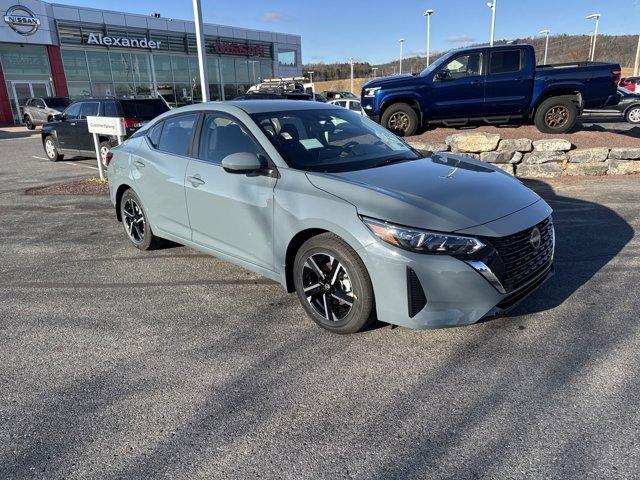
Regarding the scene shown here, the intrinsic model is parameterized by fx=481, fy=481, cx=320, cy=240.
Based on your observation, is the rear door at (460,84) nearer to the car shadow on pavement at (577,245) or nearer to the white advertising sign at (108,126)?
the car shadow on pavement at (577,245)

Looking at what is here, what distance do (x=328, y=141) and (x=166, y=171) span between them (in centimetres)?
169

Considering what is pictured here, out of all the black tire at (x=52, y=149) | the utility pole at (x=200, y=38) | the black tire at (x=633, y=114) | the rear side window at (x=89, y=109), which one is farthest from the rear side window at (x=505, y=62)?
the black tire at (x=633, y=114)

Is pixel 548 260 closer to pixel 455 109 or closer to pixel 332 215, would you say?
pixel 332 215

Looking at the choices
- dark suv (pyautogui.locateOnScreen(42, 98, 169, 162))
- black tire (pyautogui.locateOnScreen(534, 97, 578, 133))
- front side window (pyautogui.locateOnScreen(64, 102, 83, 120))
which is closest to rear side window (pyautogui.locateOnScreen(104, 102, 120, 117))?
dark suv (pyautogui.locateOnScreen(42, 98, 169, 162))

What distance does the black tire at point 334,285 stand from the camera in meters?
3.26

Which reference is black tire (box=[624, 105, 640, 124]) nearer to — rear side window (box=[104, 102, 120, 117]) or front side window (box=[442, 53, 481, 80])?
front side window (box=[442, 53, 481, 80])

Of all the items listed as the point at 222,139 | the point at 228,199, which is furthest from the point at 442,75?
the point at 228,199

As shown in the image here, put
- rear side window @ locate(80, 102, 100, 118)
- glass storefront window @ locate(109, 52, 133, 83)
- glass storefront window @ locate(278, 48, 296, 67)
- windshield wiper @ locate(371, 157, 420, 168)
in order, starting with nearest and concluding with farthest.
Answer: windshield wiper @ locate(371, 157, 420, 168) → rear side window @ locate(80, 102, 100, 118) → glass storefront window @ locate(109, 52, 133, 83) → glass storefront window @ locate(278, 48, 296, 67)

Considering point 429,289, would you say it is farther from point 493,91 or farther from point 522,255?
point 493,91

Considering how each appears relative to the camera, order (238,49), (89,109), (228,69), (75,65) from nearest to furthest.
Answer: (89,109) → (75,65) → (228,69) → (238,49)

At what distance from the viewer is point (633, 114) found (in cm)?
1914

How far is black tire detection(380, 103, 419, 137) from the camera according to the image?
32.9ft

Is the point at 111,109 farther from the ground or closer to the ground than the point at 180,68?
closer to the ground

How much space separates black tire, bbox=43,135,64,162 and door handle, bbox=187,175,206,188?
457 inches
